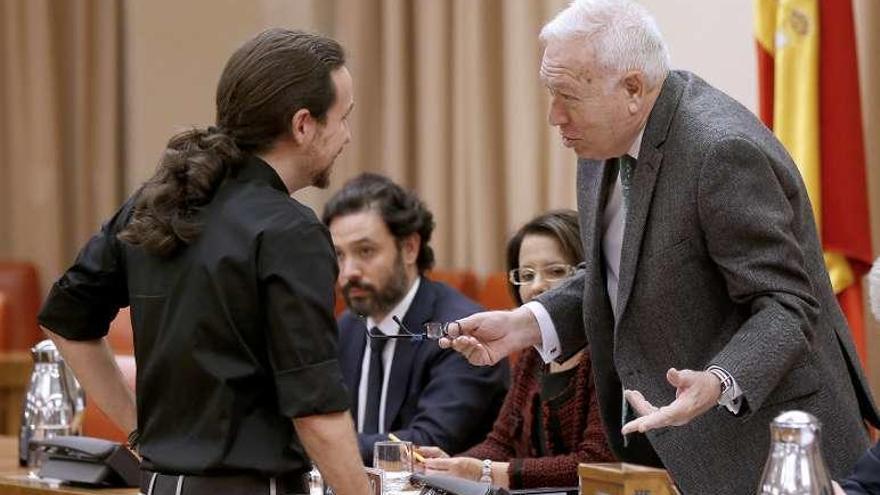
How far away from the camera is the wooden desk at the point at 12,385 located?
6590 mm

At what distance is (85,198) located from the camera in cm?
778

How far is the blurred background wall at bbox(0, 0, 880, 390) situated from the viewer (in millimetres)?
5613

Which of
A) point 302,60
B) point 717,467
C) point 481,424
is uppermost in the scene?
point 302,60

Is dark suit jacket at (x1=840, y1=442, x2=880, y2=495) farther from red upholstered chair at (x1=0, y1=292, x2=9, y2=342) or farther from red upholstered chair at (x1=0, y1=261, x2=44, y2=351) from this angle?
red upholstered chair at (x1=0, y1=261, x2=44, y2=351)

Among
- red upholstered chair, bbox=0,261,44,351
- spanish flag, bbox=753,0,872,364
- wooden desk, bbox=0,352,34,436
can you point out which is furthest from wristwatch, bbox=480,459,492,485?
red upholstered chair, bbox=0,261,44,351

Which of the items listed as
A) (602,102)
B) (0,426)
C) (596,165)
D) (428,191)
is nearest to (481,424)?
(596,165)

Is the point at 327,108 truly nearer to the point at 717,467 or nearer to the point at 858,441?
the point at 717,467

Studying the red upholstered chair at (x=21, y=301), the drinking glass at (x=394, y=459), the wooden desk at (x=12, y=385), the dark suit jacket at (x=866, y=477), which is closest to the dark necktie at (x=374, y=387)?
the drinking glass at (x=394, y=459)

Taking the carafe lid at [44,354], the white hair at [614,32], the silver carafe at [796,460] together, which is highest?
the white hair at [614,32]

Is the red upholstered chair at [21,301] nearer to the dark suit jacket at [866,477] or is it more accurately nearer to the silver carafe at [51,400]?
the silver carafe at [51,400]

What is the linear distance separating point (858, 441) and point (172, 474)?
51.2 inches

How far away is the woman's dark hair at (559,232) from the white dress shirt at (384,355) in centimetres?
44

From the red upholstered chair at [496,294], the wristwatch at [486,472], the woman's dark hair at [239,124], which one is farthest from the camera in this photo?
the red upholstered chair at [496,294]

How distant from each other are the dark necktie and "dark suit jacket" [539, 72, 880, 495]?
162 cm
